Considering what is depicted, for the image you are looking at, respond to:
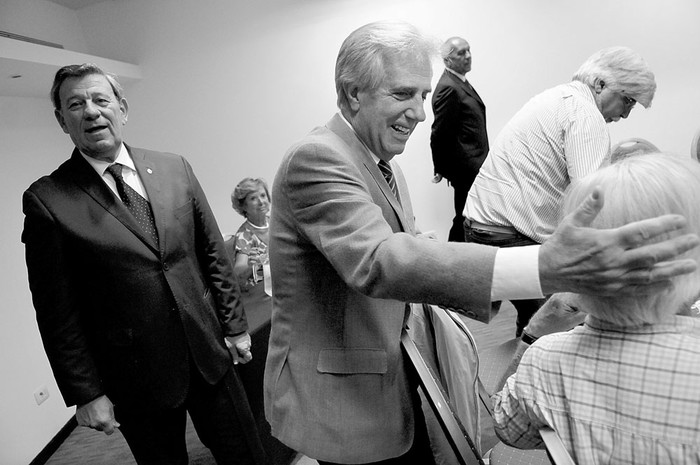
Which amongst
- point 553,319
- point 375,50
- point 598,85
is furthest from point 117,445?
point 598,85

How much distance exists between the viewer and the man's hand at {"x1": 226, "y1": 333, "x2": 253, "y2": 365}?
1.70 metres

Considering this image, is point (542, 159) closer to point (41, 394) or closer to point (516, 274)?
point (516, 274)

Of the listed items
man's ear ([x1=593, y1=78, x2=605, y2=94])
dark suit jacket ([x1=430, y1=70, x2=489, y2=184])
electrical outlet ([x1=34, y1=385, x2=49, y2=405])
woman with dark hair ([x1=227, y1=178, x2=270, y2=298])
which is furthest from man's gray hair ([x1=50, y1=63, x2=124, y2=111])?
dark suit jacket ([x1=430, y1=70, x2=489, y2=184])

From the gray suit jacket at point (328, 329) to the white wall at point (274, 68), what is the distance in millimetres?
2680

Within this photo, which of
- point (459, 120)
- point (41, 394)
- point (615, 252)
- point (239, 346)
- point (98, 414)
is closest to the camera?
point (615, 252)

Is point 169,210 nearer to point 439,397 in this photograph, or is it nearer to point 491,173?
point 439,397

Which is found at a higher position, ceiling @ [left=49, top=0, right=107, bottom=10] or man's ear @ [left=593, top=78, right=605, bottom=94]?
ceiling @ [left=49, top=0, right=107, bottom=10]

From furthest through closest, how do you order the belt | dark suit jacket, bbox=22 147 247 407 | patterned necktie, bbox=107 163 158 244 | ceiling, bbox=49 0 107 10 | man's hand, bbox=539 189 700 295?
1. ceiling, bbox=49 0 107 10
2. the belt
3. patterned necktie, bbox=107 163 158 244
4. dark suit jacket, bbox=22 147 247 407
5. man's hand, bbox=539 189 700 295

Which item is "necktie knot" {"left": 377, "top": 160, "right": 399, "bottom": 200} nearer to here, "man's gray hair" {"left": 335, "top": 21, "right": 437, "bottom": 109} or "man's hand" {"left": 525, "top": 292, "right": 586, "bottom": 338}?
"man's gray hair" {"left": 335, "top": 21, "right": 437, "bottom": 109}

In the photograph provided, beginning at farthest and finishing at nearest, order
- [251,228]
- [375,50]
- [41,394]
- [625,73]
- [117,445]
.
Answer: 1. [251,228]
2. [41,394]
3. [117,445]
4. [625,73]
5. [375,50]

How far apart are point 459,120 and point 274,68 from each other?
6.00 ft

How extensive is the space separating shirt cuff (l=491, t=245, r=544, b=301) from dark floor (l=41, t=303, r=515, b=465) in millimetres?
1764

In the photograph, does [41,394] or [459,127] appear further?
[459,127]

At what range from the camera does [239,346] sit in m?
1.71
